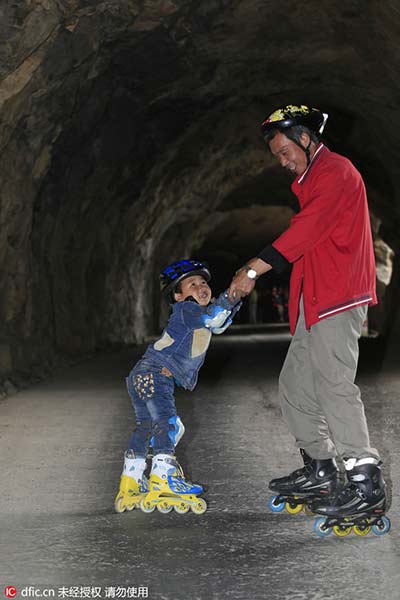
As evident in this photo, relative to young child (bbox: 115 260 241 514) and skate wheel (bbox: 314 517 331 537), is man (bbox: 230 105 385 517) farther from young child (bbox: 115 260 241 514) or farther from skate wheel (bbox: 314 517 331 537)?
young child (bbox: 115 260 241 514)

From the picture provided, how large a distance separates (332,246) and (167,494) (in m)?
1.48

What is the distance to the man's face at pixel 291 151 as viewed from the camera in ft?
14.4

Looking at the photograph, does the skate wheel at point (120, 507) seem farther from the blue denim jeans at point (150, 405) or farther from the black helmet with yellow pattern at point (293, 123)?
the black helmet with yellow pattern at point (293, 123)

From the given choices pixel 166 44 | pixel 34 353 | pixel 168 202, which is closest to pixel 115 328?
pixel 168 202

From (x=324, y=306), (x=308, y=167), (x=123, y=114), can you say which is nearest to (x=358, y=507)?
(x=324, y=306)

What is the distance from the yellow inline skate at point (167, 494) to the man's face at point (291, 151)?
1.63 meters

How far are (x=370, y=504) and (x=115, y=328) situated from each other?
14909mm

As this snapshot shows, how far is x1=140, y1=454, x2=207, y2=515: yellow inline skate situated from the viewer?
4.32m

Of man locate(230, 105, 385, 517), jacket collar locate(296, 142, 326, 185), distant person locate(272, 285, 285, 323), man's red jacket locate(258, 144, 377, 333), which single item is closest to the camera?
man locate(230, 105, 385, 517)

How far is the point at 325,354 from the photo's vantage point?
409 cm

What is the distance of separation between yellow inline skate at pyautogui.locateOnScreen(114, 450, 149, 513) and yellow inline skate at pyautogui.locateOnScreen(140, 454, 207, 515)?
9 centimetres

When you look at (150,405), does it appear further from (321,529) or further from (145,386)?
(321,529)

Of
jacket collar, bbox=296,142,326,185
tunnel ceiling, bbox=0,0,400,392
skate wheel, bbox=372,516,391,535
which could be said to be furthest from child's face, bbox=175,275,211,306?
tunnel ceiling, bbox=0,0,400,392

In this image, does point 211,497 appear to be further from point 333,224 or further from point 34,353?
point 34,353
